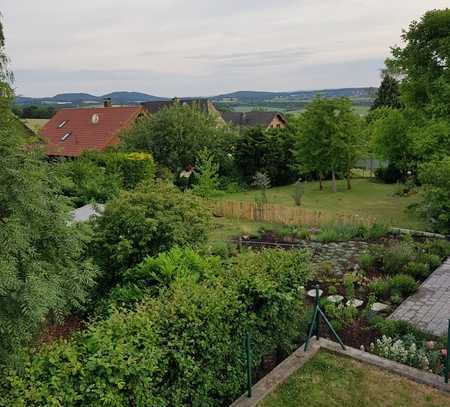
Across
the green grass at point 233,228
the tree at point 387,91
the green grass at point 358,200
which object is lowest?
the green grass at point 358,200

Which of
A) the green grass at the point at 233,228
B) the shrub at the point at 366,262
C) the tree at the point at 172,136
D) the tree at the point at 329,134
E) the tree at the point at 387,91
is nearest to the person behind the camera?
the shrub at the point at 366,262

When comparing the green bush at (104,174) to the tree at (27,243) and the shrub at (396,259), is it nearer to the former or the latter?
the shrub at (396,259)

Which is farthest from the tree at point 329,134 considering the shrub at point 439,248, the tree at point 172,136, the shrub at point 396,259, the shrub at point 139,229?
the shrub at point 139,229

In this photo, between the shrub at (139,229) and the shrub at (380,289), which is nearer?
the shrub at (139,229)

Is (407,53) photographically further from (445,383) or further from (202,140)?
(445,383)

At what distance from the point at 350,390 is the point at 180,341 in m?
2.53

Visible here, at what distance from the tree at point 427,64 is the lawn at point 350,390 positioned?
45.7 ft

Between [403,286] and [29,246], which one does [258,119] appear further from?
[29,246]

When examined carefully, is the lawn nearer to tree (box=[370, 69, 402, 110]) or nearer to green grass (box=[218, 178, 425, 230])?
green grass (box=[218, 178, 425, 230])

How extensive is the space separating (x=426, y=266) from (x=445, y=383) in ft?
18.4

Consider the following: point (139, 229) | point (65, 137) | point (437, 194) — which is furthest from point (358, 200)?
→ point (65, 137)

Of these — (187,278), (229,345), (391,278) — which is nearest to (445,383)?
(229,345)

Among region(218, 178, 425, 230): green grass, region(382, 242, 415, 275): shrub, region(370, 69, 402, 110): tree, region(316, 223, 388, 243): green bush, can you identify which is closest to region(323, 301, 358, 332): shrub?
region(382, 242, 415, 275): shrub

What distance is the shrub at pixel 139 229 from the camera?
8.46 metres
